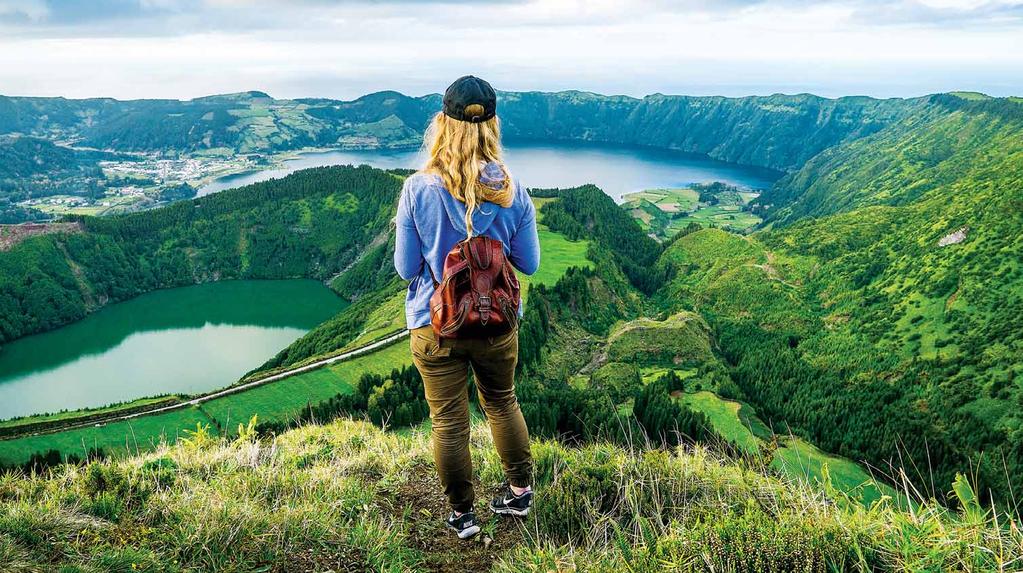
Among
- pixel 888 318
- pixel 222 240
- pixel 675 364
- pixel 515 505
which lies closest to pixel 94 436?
pixel 515 505

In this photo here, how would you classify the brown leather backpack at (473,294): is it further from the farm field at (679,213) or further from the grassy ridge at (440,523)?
the farm field at (679,213)

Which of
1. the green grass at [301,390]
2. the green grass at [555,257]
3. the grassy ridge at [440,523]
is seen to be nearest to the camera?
the grassy ridge at [440,523]

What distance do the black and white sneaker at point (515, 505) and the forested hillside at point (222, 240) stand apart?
133 metres

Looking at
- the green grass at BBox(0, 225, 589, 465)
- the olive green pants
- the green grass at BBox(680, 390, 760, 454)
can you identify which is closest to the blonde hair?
the olive green pants

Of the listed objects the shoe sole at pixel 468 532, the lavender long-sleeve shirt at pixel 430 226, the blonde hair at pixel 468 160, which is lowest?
the shoe sole at pixel 468 532

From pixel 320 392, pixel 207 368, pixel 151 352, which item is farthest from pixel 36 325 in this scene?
pixel 320 392

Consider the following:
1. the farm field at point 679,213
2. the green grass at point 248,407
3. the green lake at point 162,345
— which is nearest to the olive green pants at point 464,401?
the green grass at point 248,407

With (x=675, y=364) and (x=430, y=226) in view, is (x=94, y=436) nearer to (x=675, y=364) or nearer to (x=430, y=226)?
(x=430, y=226)

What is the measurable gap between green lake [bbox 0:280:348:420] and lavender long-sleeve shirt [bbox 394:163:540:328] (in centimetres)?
7463

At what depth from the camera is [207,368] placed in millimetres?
78625

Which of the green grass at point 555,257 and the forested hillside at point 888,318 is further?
the green grass at point 555,257

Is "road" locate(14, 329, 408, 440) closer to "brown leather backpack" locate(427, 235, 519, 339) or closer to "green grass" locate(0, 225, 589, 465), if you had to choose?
"green grass" locate(0, 225, 589, 465)

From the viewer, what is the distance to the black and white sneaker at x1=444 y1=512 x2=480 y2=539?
504 cm

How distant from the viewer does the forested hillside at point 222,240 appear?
118 meters
